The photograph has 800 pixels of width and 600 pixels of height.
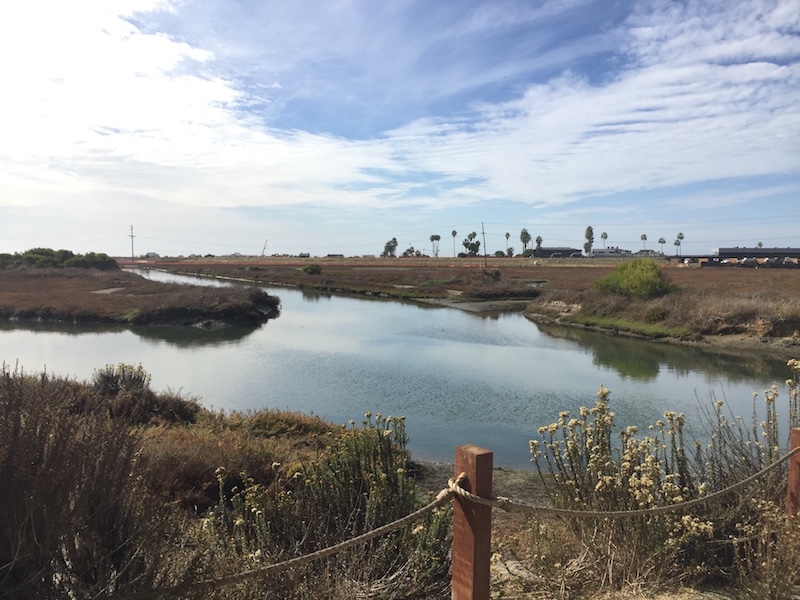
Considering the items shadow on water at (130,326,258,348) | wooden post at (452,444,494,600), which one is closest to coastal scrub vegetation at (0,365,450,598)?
wooden post at (452,444,494,600)

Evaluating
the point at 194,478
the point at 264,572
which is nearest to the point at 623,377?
the point at 194,478

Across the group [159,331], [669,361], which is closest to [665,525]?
[669,361]

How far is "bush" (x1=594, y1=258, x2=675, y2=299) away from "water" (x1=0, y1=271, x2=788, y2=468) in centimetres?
521

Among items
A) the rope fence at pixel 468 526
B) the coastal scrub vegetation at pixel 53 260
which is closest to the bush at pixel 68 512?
the rope fence at pixel 468 526

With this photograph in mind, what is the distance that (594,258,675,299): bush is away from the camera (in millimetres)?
34906

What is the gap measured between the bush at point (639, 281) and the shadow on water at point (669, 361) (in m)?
5.69

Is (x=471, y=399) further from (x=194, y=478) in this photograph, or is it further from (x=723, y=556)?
(x=723, y=556)

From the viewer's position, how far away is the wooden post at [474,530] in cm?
287

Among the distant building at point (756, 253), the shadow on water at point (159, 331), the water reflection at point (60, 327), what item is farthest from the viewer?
the distant building at point (756, 253)

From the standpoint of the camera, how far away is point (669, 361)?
24203 mm

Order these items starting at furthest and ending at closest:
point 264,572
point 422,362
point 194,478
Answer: point 422,362, point 194,478, point 264,572

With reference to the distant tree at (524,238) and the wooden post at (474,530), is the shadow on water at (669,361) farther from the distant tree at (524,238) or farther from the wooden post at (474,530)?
the distant tree at (524,238)

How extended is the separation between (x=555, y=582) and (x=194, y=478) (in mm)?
4872

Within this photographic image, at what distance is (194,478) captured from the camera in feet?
24.1
